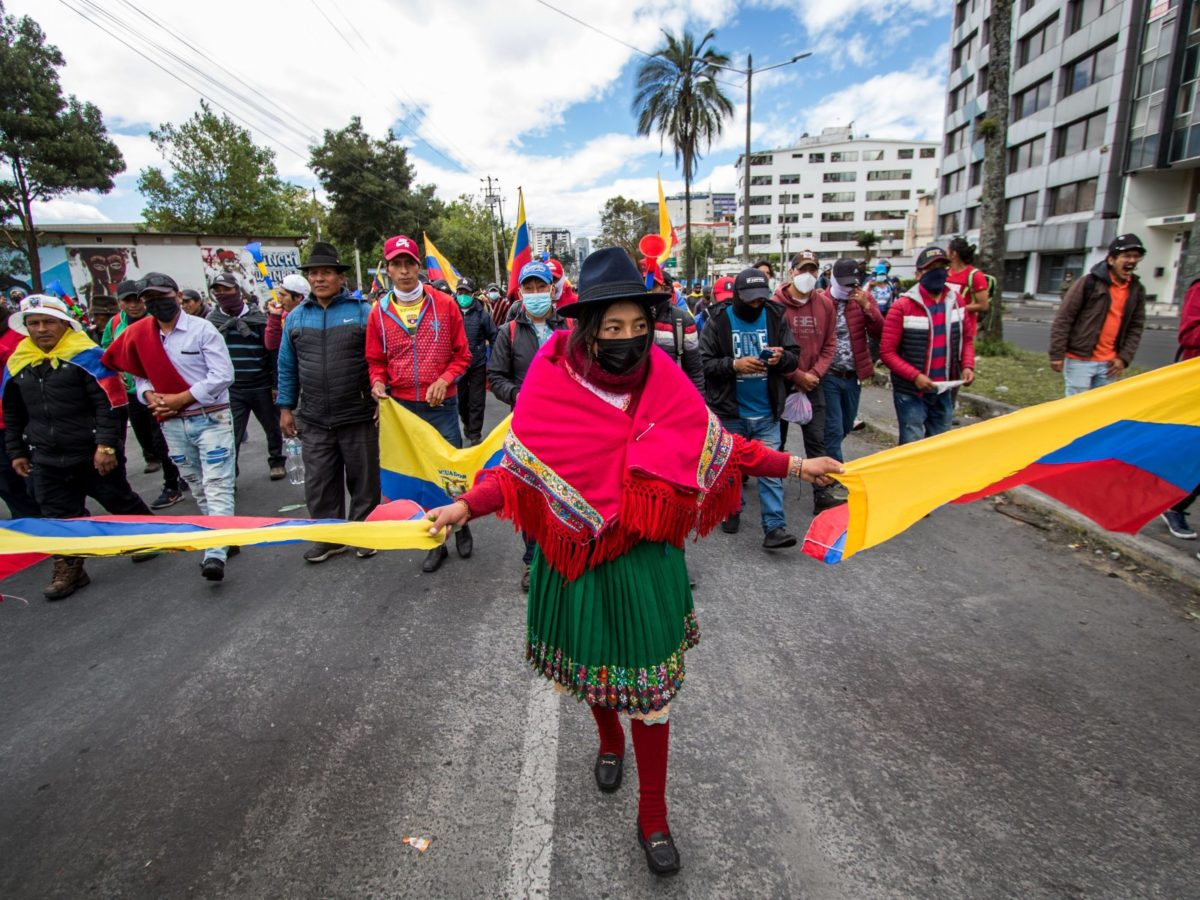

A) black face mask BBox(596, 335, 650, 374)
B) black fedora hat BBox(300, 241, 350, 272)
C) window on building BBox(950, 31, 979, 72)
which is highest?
window on building BBox(950, 31, 979, 72)

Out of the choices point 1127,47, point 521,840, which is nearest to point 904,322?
point 521,840

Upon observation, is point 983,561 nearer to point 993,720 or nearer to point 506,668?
point 993,720

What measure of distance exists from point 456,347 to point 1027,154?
4297 cm

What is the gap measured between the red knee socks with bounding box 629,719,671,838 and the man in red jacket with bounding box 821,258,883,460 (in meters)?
3.94

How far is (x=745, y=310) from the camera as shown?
4605 mm

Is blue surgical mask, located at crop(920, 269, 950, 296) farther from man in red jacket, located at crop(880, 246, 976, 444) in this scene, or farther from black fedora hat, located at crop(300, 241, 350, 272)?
black fedora hat, located at crop(300, 241, 350, 272)

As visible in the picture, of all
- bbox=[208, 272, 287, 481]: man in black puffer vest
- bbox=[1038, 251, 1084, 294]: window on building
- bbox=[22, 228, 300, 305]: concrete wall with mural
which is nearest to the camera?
bbox=[208, 272, 287, 481]: man in black puffer vest

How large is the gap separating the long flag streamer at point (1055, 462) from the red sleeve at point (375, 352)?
3305 millimetres

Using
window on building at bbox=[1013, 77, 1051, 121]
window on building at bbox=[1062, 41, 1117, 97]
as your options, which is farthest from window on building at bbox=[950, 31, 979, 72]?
window on building at bbox=[1062, 41, 1117, 97]

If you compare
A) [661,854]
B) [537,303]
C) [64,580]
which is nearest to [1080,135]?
[537,303]

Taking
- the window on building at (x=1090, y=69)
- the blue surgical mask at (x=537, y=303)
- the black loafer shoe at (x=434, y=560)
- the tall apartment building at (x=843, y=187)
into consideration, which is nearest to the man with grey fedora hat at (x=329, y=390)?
the black loafer shoe at (x=434, y=560)

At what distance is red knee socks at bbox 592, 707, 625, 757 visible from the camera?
7.63ft

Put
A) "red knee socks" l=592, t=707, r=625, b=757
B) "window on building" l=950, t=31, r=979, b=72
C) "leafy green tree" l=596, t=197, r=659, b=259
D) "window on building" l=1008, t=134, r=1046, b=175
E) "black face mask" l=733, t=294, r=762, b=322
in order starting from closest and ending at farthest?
"red knee socks" l=592, t=707, r=625, b=757 → "black face mask" l=733, t=294, r=762, b=322 → "window on building" l=1008, t=134, r=1046, b=175 → "window on building" l=950, t=31, r=979, b=72 → "leafy green tree" l=596, t=197, r=659, b=259

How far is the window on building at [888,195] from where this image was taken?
85.7 meters
